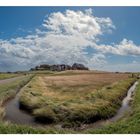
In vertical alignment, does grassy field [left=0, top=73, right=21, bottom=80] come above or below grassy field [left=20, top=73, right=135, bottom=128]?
above

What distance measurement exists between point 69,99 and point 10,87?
3.11 metres

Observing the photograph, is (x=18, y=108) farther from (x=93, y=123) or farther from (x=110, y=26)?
(x=110, y=26)

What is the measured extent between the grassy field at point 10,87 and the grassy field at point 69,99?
385 mm

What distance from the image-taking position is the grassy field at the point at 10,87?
16.3 m

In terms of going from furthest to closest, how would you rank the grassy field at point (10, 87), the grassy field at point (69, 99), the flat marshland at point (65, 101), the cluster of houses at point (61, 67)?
1. the grassy field at point (10, 87)
2. the grassy field at point (69, 99)
3. the cluster of houses at point (61, 67)
4. the flat marshland at point (65, 101)

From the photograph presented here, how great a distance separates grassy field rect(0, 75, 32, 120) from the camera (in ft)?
53.6

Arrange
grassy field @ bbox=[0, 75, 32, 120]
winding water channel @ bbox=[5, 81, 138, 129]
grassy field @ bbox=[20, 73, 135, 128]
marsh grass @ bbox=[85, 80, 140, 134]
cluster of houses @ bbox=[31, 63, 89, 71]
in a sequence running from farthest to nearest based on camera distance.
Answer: grassy field @ bbox=[0, 75, 32, 120] → grassy field @ bbox=[20, 73, 135, 128] → cluster of houses @ bbox=[31, 63, 89, 71] → winding water channel @ bbox=[5, 81, 138, 129] → marsh grass @ bbox=[85, 80, 140, 134]

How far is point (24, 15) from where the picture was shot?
48.6 ft

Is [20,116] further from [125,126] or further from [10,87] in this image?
[125,126]

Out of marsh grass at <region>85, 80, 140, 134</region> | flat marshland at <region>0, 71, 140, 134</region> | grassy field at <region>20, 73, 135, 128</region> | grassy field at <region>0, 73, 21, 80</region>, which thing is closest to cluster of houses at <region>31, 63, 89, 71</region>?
flat marshland at <region>0, 71, 140, 134</region>

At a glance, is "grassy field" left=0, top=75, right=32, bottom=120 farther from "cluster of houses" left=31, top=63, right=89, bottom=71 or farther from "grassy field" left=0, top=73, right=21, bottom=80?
"cluster of houses" left=31, top=63, right=89, bottom=71

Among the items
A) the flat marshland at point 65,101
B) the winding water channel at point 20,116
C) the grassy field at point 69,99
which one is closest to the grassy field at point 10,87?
the flat marshland at point 65,101

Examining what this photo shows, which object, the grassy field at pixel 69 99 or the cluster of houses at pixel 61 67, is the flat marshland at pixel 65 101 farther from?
the cluster of houses at pixel 61 67

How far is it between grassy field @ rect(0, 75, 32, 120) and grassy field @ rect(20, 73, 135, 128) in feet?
1.26
